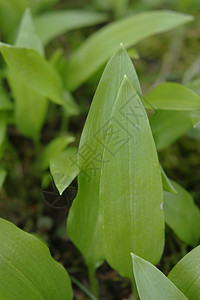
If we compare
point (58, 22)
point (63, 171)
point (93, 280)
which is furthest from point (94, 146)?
point (58, 22)

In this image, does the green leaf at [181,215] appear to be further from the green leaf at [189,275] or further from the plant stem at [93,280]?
the plant stem at [93,280]

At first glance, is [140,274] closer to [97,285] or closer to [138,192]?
[138,192]

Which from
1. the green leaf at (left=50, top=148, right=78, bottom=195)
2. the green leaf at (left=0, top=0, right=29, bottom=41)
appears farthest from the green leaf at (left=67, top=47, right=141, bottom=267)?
the green leaf at (left=0, top=0, right=29, bottom=41)

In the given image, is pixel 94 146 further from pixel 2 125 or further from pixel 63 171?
pixel 2 125

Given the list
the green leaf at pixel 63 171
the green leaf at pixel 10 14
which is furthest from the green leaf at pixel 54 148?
the green leaf at pixel 10 14

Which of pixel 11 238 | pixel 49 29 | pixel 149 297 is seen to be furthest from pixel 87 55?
pixel 149 297

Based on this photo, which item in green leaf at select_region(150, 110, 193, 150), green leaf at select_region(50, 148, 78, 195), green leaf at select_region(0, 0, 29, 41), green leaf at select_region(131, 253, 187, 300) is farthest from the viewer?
green leaf at select_region(0, 0, 29, 41)

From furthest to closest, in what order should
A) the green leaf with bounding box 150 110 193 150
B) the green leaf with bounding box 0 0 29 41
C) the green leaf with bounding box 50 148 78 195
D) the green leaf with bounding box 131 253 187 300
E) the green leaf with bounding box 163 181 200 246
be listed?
1. the green leaf with bounding box 0 0 29 41
2. the green leaf with bounding box 150 110 193 150
3. the green leaf with bounding box 163 181 200 246
4. the green leaf with bounding box 50 148 78 195
5. the green leaf with bounding box 131 253 187 300

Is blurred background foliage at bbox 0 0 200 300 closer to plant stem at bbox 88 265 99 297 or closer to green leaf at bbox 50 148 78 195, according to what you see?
plant stem at bbox 88 265 99 297
